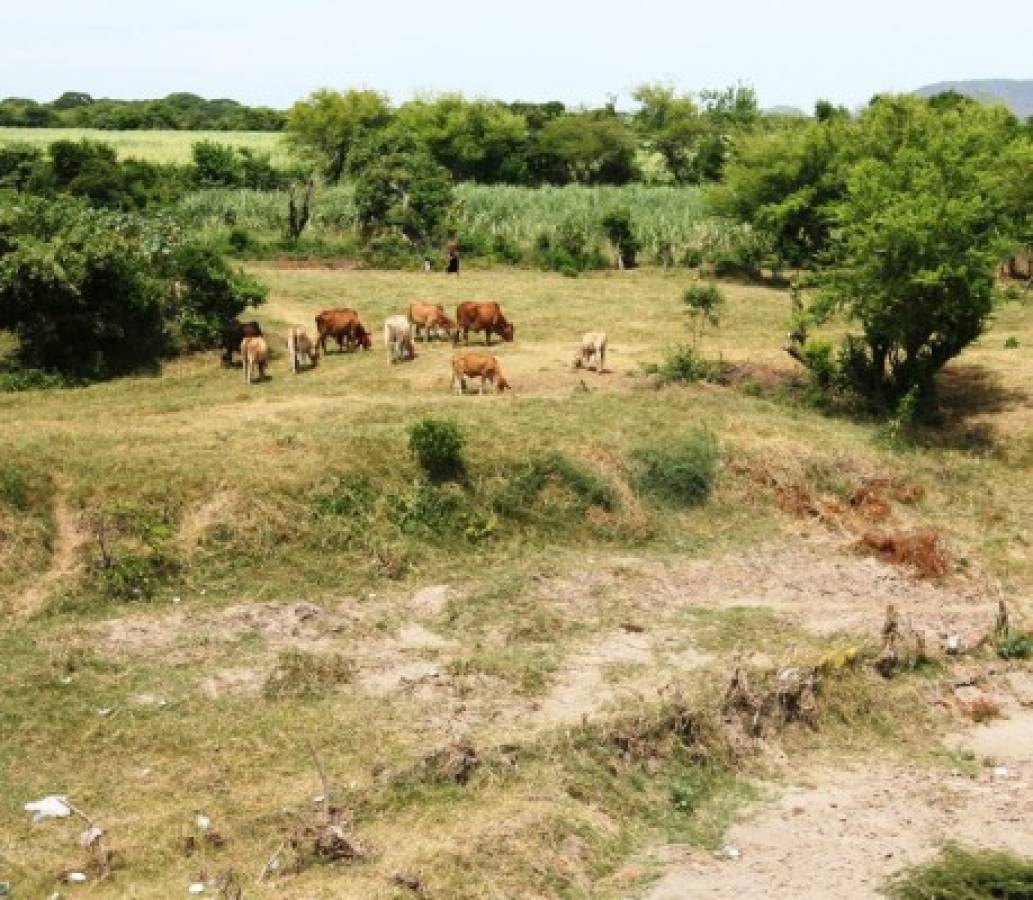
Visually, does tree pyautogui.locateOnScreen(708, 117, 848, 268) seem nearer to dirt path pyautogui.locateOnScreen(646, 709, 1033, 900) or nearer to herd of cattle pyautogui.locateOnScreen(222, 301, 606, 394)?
herd of cattle pyautogui.locateOnScreen(222, 301, 606, 394)

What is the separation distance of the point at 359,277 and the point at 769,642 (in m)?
19.9

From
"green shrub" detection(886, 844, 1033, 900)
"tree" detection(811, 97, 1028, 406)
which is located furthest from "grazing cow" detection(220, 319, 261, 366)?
"green shrub" detection(886, 844, 1033, 900)

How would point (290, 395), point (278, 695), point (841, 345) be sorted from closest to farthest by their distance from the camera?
point (278, 695) → point (290, 395) → point (841, 345)

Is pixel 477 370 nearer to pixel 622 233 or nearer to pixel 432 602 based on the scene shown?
pixel 432 602

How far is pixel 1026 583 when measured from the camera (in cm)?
1647

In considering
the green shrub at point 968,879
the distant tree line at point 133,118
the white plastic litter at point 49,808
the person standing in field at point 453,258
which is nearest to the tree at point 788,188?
the person standing in field at point 453,258

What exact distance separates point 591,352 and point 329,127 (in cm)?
3435

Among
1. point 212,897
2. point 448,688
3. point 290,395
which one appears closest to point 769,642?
point 448,688

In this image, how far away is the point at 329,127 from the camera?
2090 inches

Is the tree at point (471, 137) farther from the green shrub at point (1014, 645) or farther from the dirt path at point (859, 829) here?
the dirt path at point (859, 829)

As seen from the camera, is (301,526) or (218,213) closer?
(301,526)

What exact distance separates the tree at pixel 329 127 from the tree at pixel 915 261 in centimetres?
3426

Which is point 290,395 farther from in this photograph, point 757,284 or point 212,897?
point 757,284

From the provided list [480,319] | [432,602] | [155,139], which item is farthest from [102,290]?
[155,139]
